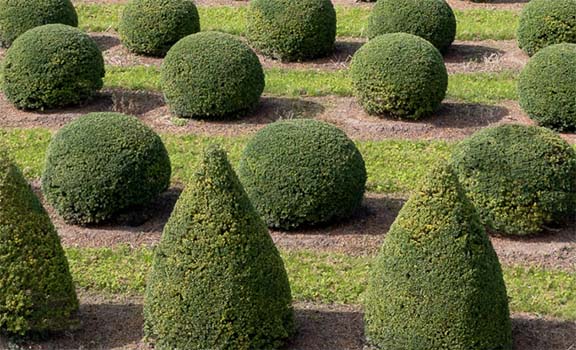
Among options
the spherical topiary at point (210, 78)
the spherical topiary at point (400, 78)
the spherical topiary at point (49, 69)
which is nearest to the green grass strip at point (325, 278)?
the spherical topiary at point (210, 78)

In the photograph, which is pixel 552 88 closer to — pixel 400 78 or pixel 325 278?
pixel 400 78

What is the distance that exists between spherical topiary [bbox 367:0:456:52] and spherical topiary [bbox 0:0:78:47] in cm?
635

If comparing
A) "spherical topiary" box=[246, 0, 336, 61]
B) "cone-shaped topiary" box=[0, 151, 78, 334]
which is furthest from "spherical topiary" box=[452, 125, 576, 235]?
"spherical topiary" box=[246, 0, 336, 61]

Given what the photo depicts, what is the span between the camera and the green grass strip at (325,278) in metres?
11.0

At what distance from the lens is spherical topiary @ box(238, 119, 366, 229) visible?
40.6 ft

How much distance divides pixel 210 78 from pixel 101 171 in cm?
392

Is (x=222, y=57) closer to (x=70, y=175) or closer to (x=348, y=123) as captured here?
(x=348, y=123)

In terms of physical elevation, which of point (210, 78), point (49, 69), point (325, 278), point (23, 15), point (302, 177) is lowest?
point (325, 278)

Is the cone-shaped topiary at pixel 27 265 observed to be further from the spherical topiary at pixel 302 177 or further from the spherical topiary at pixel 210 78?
the spherical topiary at pixel 210 78

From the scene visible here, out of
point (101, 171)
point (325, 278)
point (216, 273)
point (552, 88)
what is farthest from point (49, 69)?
point (216, 273)

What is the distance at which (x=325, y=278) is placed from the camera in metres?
11.5

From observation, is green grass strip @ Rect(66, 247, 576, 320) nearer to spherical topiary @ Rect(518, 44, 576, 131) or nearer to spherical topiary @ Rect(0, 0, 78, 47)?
spherical topiary @ Rect(518, 44, 576, 131)

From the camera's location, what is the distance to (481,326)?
9.08 meters

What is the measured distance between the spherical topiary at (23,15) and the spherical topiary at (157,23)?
5.05 ft
